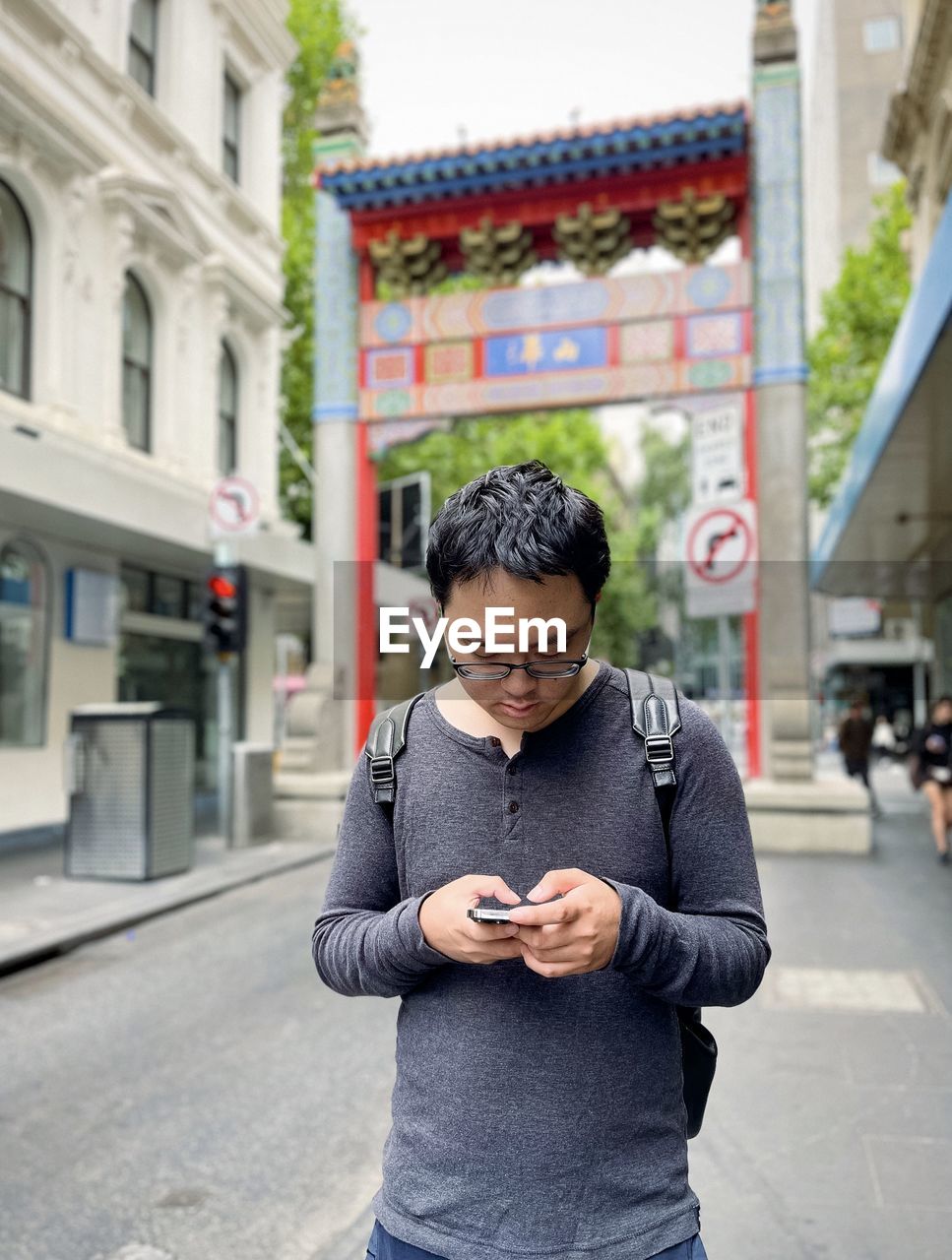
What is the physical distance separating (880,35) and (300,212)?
33614 mm

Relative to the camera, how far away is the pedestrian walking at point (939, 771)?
10.5 metres

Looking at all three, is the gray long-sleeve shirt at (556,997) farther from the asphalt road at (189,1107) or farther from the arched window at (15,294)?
the arched window at (15,294)

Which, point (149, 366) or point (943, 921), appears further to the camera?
point (149, 366)

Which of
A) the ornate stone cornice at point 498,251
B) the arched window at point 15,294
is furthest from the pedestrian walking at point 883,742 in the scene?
the arched window at point 15,294

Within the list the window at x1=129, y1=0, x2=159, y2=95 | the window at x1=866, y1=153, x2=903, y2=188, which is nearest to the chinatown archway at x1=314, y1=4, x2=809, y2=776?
the window at x1=129, y1=0, x2=159, y2=95

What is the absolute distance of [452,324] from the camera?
12.2 metres

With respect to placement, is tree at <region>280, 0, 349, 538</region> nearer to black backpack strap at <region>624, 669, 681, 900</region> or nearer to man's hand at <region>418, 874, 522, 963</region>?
black backpack strap at <region>624, 669, 681, 900</region>

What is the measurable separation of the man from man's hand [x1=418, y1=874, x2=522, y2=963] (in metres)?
→ 0.01

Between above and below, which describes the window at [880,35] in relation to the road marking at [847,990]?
above

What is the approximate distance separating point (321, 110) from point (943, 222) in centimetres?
888

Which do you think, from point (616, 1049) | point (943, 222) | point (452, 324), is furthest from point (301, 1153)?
point (452, 324)

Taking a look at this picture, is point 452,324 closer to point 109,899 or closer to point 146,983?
point 109,899

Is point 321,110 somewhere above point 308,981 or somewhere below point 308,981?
above

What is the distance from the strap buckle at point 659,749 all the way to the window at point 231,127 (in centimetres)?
1733
